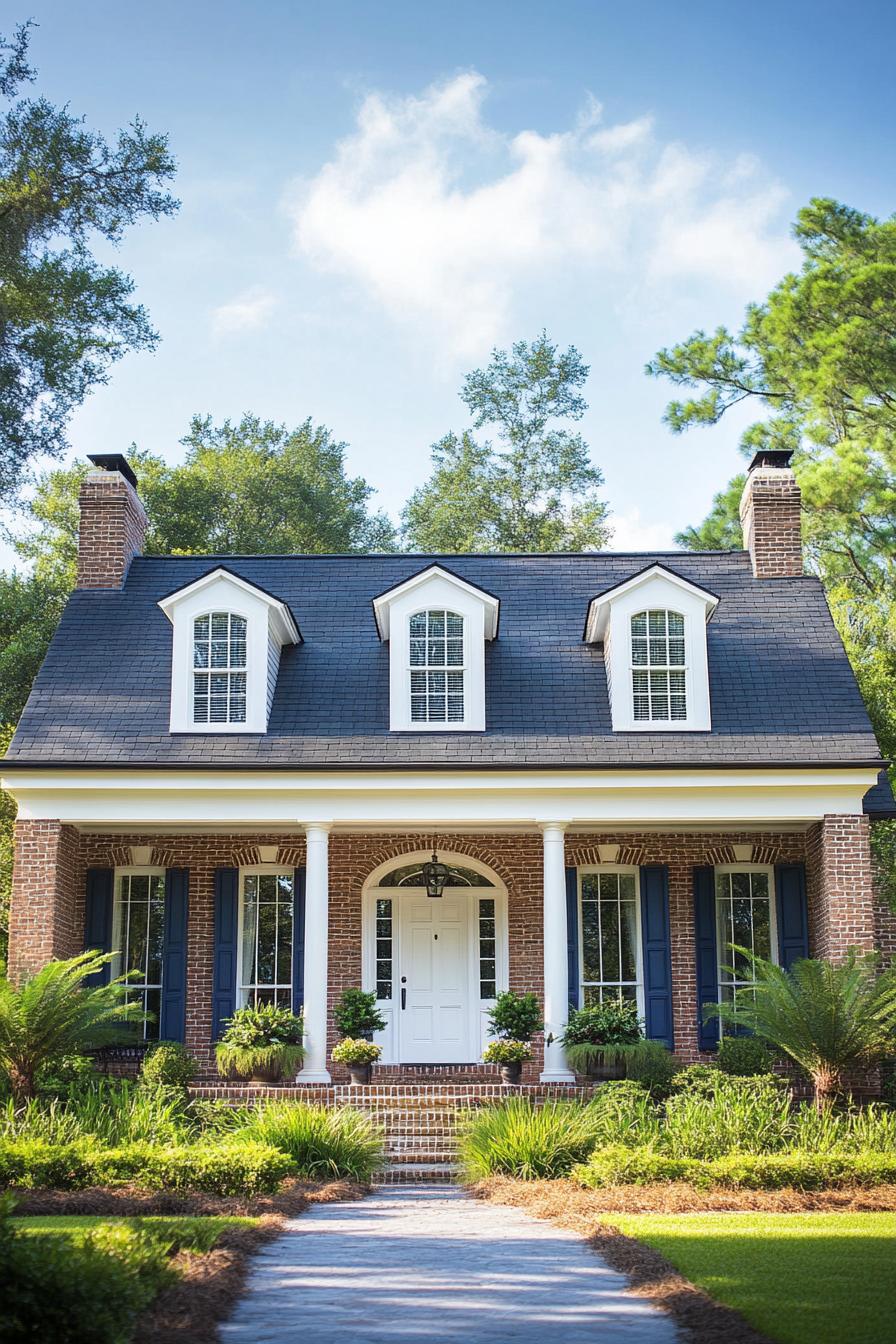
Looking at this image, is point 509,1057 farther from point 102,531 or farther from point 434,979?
point 102,531

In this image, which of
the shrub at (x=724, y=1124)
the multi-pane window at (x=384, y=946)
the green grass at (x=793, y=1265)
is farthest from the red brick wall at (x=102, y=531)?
the green grass at (x=793, y=1265)

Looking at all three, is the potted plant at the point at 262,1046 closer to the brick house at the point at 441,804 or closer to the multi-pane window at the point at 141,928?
the brick house at the point at 441,804

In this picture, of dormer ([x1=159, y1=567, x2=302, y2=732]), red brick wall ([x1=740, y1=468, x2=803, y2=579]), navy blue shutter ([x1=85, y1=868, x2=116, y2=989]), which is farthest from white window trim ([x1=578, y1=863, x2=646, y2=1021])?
navy blue shutter ([x1=85, y1=868, x2=116, y2=989])

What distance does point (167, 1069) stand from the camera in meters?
14.8

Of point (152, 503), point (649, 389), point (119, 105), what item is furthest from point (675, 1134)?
point (152, 503)

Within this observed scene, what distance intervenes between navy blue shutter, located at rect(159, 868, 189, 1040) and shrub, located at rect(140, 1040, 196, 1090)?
6.96 feet

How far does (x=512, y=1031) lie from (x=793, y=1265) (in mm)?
7618

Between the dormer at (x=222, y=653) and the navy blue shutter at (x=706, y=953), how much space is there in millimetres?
5949

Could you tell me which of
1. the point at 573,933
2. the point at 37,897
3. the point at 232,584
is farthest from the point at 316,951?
the point at 232,584

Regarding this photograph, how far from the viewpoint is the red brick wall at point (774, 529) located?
19.6 metres

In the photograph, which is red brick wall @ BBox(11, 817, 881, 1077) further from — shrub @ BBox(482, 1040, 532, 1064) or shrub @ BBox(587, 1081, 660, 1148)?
shrub @ BBox(587, 1081, 660, 1148)

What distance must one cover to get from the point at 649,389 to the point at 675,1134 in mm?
22702

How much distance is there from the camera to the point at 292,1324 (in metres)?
6.68

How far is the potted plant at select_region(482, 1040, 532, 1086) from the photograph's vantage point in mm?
15102
